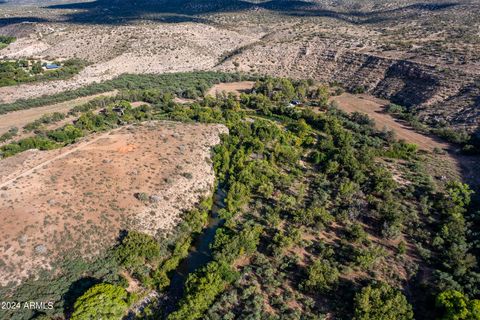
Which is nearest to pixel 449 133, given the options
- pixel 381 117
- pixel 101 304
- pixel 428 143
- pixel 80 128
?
pixel 428 143

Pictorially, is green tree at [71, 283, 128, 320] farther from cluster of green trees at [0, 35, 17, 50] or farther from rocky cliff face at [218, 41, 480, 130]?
cluster of green trees at [0, 35, 17, 50]

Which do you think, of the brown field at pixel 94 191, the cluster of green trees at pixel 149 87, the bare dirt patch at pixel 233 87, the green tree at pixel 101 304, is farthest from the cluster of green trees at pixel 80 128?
the green tree at pixel 101 304

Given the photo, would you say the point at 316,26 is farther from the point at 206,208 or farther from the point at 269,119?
the point at 206,208

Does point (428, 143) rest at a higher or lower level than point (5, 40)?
higher

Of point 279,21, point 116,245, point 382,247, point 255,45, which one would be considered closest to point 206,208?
point 116,245

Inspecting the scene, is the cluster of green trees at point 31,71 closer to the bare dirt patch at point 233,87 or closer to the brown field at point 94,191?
the bare dirt patch at point 233,87

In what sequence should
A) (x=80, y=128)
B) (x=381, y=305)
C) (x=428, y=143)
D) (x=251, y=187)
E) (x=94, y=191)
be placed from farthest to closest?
(x=80, y=128) → (x=428, y=143) → (x=251, y=187) → (x=94, y=191) → (x=381, y=305)

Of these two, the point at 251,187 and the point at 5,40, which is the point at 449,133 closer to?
the point at 251,187
